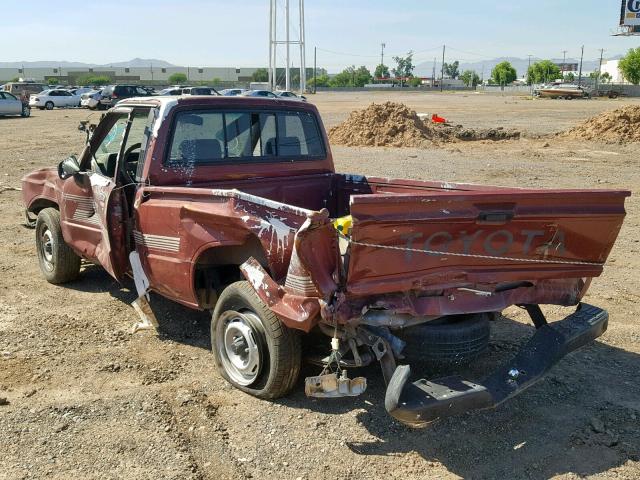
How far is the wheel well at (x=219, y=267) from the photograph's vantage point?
429cm

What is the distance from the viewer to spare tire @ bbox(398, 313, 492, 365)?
12.6 feet

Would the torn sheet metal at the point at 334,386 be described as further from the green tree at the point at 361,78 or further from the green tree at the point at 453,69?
the green tree at the point at 453,69

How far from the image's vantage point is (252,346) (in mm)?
4203

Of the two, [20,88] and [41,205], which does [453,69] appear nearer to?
[20,88]

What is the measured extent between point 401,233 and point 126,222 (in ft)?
8.71

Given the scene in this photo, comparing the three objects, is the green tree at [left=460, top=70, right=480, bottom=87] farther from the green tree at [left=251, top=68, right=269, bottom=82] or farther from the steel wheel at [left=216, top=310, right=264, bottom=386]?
the steel wheel at [left=216, top=310, right=264, bottom=386]

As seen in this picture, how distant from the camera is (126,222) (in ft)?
17.0

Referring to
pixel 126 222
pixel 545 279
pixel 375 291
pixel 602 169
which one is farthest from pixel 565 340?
pixel 602 169

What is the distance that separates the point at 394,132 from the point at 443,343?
18.8 m

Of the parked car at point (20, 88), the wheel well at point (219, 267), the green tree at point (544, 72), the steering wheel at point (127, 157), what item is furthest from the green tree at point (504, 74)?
the wheel well at point (219, 267)

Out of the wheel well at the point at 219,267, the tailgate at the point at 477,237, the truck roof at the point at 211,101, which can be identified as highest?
the truck roof at the point at 211,101

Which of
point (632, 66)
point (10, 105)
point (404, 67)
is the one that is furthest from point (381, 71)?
point (10, 105)

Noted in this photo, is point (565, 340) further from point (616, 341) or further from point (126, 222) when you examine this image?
point (126, 222)

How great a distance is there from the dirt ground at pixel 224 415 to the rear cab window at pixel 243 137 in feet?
5.03
